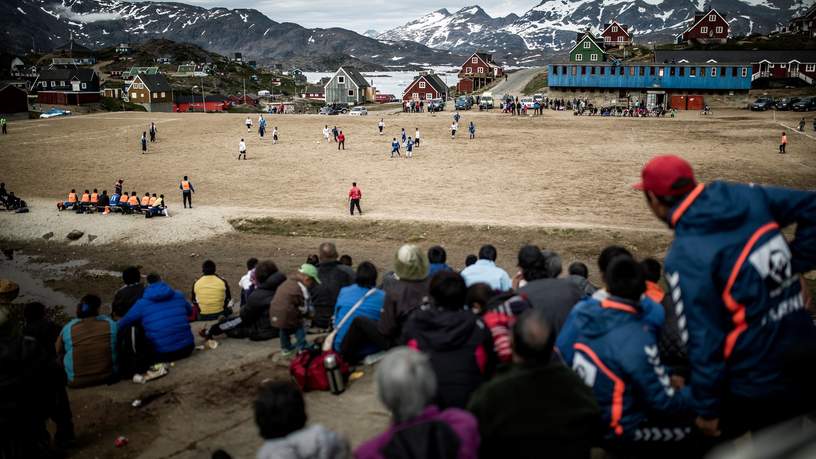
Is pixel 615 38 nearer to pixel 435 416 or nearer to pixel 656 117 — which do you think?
pixel 656 117

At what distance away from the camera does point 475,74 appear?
11825 cm

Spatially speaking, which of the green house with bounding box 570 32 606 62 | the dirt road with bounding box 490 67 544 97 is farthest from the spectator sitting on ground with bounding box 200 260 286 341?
the dirt road with bounding box 490 67 544 97

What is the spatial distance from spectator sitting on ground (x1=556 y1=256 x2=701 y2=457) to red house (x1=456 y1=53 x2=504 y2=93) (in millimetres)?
116188

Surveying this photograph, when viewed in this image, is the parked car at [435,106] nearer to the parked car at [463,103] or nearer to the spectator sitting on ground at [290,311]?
the parked car at [463,103]

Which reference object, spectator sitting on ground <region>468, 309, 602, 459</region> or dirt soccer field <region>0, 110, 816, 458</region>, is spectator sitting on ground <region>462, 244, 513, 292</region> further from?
spectator sitting on ground <region>468, 309, 602, 459</region>

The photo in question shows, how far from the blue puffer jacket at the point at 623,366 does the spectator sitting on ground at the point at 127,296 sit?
6.55 meters

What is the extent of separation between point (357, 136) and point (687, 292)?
152ft

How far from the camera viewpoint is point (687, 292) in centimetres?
344

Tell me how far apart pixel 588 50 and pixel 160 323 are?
100m

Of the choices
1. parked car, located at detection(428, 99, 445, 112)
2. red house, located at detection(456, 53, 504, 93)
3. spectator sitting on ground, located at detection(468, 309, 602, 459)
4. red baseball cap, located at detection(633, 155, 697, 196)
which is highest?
red house, located at detection(456, 53, 504, 93)

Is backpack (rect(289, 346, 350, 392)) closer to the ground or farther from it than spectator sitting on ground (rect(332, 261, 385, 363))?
closer to the ground

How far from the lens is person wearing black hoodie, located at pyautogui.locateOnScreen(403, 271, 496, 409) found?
4.30 m

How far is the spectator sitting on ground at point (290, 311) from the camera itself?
8.06 m

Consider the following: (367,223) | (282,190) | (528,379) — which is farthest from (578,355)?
(282,190)
